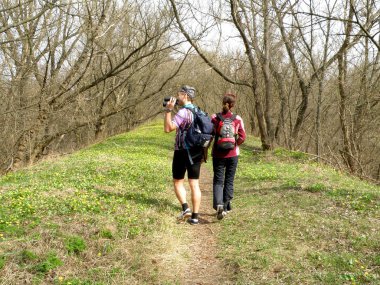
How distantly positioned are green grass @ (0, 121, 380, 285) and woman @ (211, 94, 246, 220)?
1.68 feet

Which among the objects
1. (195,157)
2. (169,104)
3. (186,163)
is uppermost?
(169,104)

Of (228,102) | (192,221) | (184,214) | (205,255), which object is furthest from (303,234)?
(228,102)

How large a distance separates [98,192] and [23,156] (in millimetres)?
11085

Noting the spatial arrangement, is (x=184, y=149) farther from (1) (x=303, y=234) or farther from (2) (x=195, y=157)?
(1) (x=303, y=234)

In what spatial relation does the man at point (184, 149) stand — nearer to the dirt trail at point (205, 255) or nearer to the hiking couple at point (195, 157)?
the hiking couple at point (195, 157)

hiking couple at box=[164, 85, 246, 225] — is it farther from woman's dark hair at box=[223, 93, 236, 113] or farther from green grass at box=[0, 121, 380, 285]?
green grass at box=[0, 121, 380, 285]

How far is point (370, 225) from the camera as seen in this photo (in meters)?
6.07

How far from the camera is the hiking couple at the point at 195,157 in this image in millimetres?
6379

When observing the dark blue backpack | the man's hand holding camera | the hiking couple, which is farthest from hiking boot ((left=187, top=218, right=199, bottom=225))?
the man's hand holding camera

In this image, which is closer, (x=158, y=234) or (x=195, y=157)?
(x=158, y=234)

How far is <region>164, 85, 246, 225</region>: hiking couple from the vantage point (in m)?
6.38

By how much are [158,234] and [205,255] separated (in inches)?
30.2

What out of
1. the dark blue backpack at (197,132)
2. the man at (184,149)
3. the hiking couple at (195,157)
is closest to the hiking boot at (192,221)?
the hiking couple at (195,157)

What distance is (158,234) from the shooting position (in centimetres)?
574
